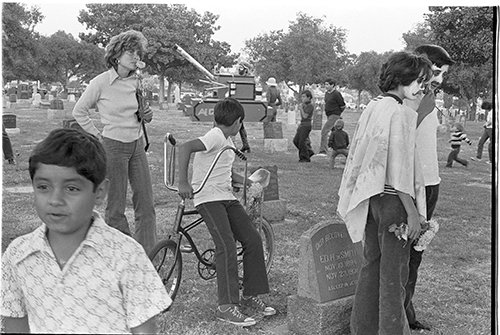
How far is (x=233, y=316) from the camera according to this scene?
390cm

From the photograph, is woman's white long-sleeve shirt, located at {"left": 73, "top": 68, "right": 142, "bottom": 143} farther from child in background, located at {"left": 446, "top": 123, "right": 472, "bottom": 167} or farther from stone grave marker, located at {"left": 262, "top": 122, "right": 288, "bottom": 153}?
stone grave marker, located at {"left": 262, "top": 122, "right": 288, "bottom": 153}

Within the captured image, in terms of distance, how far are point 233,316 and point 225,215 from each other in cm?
60

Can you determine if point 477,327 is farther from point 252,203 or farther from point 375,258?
point 252,203

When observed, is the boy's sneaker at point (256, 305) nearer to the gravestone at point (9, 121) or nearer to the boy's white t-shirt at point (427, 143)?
the boy's white t-shirt at point (427, 143)

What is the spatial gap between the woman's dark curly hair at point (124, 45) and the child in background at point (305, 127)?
282 inches

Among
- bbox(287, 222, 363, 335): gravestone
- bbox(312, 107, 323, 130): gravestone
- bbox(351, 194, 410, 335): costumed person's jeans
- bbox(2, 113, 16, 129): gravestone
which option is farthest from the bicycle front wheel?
bbox(2, 113, 16, 129): gravestone

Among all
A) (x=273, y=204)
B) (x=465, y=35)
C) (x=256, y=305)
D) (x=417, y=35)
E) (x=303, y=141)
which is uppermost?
(x=417, y=35)

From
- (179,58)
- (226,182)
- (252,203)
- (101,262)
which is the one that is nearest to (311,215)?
(252,203)

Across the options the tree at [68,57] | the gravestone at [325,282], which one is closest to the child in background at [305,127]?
the gravestone at [325,282]

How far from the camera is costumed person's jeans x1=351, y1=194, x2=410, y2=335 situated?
316 cm

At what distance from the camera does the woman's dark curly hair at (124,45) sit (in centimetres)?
440

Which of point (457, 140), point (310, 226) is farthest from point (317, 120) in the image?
point (310, 226)

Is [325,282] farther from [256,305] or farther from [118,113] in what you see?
[118,113]

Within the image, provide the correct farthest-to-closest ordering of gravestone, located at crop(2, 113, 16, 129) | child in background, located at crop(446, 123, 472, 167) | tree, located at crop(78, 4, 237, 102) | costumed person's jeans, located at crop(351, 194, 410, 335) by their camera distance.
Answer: gravestone, located at crop(2, 113, 16, 129) → child in background, located at crop(446, 123, 472, 167) → tree, located at crop(78, 4, 237, 102) → costumed person's jeans, located at crop(351, 194, 410, 335)
